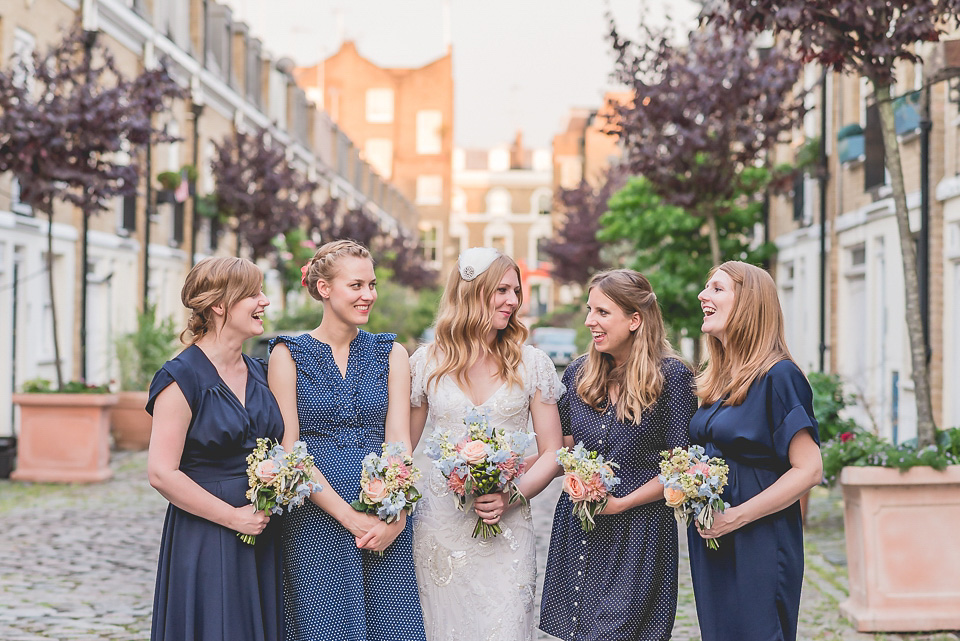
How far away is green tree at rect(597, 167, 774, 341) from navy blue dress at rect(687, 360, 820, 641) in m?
13.5

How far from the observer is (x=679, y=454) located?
390 centimetres

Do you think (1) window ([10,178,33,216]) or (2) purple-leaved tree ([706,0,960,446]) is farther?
(1) window ([10,178,33,216])

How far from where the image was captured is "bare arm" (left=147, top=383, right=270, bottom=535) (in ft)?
12.6

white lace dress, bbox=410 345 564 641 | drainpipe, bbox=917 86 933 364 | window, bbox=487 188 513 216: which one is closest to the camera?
white lace dress, bbox=410 345 564 641

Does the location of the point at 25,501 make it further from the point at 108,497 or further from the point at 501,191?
A: the point at 501,191

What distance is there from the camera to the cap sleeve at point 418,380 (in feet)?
14.8

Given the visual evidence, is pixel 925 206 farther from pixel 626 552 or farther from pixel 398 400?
pixel 398 400

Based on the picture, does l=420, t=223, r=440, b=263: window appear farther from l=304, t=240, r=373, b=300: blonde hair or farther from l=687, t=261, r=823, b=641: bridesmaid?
l=687, t=261, r=823, b=641: bridesmaid

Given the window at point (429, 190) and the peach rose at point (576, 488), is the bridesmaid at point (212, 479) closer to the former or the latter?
the peach rose at point (576, 488)

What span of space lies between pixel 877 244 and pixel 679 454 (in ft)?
41.3

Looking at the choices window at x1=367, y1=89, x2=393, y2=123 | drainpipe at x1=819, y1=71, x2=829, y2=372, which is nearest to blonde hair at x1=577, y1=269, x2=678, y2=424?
drainpipe at x1=819, y1=71, x2=829, y2=372

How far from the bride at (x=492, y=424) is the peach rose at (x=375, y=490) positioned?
1.49 ft

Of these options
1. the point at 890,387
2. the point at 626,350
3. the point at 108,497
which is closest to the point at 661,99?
the point at 890,387

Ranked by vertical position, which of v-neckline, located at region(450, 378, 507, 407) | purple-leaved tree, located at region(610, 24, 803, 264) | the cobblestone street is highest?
purple-leaved tree, located at region(610, 24, 803, 264)
